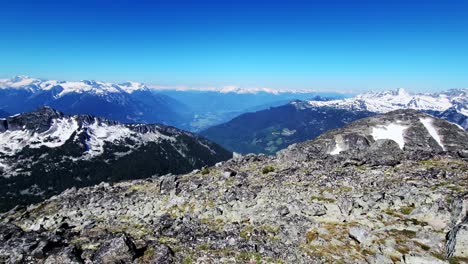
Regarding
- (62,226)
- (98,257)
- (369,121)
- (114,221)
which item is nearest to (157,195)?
(114,221)

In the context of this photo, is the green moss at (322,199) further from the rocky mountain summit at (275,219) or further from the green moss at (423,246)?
the green moss at (423,246)

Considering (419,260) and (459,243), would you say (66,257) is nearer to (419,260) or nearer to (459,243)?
(419,260)

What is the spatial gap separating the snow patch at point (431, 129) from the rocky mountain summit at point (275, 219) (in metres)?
121

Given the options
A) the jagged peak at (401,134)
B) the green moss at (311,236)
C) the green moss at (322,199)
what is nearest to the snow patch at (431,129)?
the jagged peak at (401,134)

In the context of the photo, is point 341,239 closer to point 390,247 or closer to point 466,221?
point 390,247

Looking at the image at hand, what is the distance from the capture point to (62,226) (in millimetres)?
35719

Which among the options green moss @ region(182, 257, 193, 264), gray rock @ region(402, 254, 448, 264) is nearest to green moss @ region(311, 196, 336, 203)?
gray rock @ region(402, 254, 448, 264)

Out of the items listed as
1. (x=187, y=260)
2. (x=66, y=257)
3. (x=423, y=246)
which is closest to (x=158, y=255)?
(x=187, y=260)

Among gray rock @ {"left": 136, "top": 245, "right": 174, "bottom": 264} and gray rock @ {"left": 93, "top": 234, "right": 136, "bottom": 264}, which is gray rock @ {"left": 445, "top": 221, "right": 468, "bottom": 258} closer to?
gray rock @ {"left": 136, "top": 245, "right": 174, "bottom": 264}

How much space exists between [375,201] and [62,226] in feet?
108

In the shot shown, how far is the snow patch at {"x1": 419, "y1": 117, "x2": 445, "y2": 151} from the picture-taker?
152000mm

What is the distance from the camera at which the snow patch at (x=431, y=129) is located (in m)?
152

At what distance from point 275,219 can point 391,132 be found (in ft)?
497

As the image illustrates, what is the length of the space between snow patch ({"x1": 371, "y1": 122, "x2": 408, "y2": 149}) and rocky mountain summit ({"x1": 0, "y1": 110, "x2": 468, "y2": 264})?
119 metres
